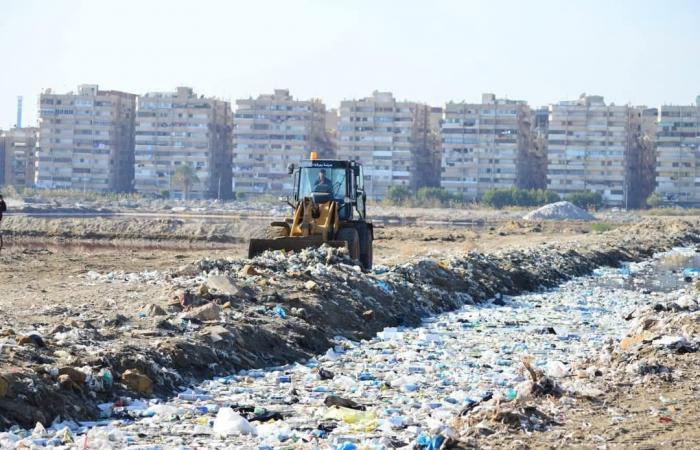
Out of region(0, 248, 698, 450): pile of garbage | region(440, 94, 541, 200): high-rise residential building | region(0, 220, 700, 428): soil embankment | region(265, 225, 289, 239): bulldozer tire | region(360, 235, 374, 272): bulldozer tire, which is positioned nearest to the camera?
region(0, 248, 698, 450): pile of garbage

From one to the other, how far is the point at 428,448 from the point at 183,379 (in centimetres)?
405

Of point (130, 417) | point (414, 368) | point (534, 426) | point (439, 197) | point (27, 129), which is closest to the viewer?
point (534, 426)

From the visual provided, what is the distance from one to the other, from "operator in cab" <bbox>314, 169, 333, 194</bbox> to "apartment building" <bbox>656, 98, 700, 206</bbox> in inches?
3733

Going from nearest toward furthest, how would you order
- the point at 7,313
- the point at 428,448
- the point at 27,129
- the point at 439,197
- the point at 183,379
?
the point at 428,448, the point at 183,379, the point at 7,313, the point at 439,197, the point at 27,129

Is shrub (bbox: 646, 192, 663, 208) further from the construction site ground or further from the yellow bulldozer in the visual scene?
the yellow bulldozer

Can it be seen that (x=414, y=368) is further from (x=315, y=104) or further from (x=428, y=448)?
(x=315, y=104)

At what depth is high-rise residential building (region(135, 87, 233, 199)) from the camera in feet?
402

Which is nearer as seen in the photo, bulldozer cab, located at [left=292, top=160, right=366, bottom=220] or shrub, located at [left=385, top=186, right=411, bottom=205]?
bulldozer cab, located at [left=292, top=160, right=366, bottom=220]

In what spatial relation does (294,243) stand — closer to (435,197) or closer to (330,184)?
(330,184)

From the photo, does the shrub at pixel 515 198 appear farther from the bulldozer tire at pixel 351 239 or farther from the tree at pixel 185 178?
the bulldozer tire at pixel 351 239

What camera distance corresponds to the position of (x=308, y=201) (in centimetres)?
2252

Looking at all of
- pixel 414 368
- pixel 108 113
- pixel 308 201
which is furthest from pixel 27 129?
pixel 414 368

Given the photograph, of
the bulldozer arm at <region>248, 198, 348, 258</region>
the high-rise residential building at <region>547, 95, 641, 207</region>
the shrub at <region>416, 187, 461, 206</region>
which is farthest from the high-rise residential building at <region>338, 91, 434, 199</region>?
the bulldozer arm at <region>248, 198, 348, 258</region>

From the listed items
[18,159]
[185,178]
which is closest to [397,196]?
[185,178]
